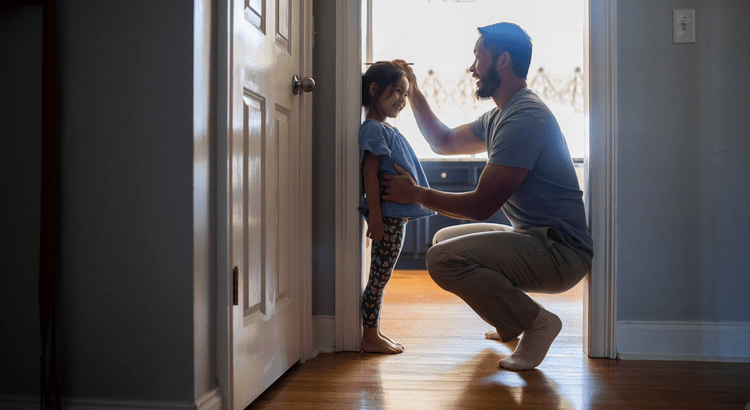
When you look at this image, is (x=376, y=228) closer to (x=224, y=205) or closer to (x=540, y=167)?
(x=540, y=167)

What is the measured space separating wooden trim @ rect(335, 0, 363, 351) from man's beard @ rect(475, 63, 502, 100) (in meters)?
0.42

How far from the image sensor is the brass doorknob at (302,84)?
1.65 meters

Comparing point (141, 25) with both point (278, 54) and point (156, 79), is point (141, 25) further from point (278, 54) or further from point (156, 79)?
point (278, 54)

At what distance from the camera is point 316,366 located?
5.52 ft

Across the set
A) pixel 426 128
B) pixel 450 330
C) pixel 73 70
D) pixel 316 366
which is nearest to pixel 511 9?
pixel 426 128

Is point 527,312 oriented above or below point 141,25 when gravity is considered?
below

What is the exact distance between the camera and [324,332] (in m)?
1.88

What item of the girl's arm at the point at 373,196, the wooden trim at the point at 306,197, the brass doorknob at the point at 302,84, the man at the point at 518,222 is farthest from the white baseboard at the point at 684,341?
the brass doorknob at the point at 302,84

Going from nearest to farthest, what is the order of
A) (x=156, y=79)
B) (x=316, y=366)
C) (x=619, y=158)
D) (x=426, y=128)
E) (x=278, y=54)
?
(x=156, y=79) → (x=278, y=54) → (x=316, y=366) → (x=619, y=158) → (x=426, y=128)

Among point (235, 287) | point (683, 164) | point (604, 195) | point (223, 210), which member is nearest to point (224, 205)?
point (223, 210)

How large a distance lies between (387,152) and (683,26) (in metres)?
1.05

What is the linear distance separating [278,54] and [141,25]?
50 cm

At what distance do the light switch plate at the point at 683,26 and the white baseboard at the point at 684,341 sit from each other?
0.92m

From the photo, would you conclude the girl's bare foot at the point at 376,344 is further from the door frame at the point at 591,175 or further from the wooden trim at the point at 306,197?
the wooden trim at the point at 306,197
